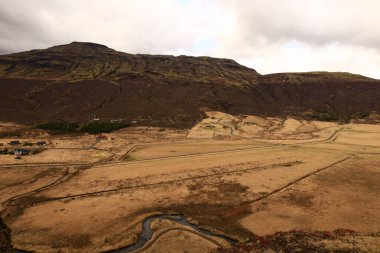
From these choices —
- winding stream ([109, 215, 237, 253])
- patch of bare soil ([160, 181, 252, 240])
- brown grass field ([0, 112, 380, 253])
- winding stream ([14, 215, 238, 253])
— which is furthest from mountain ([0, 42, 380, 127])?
winding stream ([14, 215, 238, 253])

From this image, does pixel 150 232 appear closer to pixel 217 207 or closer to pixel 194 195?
pixel 217 207

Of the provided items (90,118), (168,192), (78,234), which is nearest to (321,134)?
(168,192)

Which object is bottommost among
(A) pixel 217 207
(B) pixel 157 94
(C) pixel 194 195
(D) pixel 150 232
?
(D) pixel 150 232

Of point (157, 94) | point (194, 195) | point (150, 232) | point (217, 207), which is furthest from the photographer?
point (157, 94)

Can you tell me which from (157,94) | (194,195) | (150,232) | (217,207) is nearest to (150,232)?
(150,232)

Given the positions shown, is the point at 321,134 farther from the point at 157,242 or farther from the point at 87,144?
the point at 157,242

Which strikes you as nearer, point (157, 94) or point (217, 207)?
point (217, 207)

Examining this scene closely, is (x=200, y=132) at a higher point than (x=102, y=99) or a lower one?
lower
